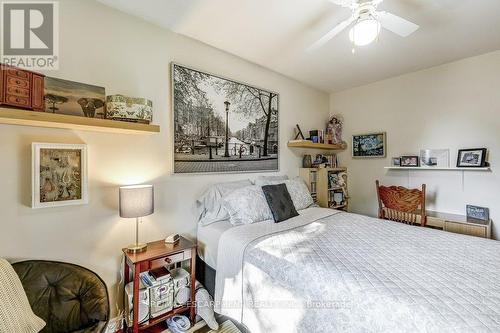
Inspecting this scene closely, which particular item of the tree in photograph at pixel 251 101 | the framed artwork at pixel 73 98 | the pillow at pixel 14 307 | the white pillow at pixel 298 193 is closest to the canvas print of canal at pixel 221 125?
the tree in photograph at pixel 251 101

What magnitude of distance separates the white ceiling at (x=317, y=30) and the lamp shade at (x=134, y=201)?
1.45 metres

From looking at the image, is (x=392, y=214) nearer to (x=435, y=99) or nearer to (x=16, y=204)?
(x=435, y=99)

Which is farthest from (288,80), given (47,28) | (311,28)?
(47,28)

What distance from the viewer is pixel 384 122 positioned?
3.25 meters

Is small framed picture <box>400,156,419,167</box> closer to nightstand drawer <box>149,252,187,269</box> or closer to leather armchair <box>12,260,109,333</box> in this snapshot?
nightstand drawer <box>149,252,187,269</box>

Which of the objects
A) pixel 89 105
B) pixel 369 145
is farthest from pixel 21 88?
pixel 369 145

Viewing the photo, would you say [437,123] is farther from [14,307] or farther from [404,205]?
[14,307]

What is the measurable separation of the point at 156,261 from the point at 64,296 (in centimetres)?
55

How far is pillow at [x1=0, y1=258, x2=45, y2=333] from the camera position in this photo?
1.08 m

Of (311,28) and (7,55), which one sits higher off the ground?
(311,28)

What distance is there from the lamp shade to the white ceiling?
1.45 meters

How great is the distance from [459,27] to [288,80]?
180 cm

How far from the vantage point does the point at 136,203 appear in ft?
5.37

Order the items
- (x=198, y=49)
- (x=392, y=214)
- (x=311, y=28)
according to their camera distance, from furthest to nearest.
Result: (x=392, y=214), (x=198, y=49), (x=311, y=28)
